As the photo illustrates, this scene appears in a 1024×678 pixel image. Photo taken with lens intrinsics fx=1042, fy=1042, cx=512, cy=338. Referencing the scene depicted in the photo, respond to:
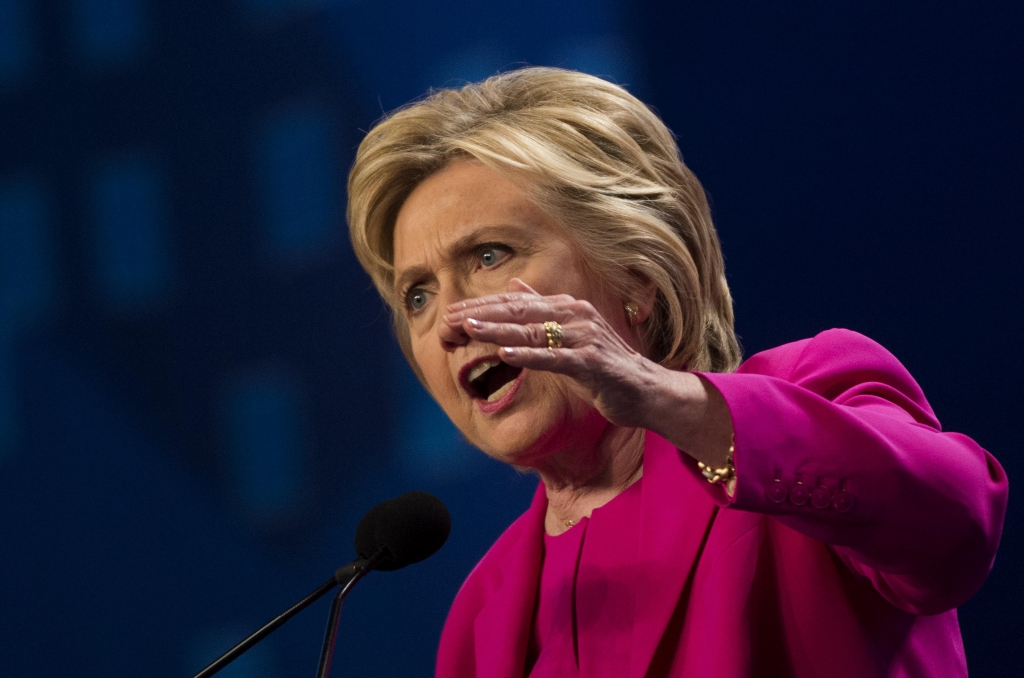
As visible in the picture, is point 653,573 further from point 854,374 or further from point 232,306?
point 232,306

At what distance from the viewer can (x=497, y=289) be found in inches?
54.5

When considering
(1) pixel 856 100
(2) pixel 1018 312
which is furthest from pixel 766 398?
(1) pixel 856 100

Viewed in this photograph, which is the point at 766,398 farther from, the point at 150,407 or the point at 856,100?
the point at 150,407

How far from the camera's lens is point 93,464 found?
6.61ft

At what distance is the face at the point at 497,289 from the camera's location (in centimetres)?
138

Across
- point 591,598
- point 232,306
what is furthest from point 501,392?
point 232,306

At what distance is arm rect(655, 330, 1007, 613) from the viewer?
0.91m

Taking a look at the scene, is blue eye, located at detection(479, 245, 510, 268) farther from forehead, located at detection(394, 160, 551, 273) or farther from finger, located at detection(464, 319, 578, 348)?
finger, located at detection(464, 319, 578, 348)

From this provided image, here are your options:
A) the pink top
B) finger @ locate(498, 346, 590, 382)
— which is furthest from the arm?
the pink top

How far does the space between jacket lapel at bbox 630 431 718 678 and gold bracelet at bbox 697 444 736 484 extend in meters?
0.23

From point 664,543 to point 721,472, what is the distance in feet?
1.10

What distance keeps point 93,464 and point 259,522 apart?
0.34 meters

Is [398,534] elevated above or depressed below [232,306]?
below

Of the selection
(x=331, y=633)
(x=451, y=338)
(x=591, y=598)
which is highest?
(x=451, y=338)
